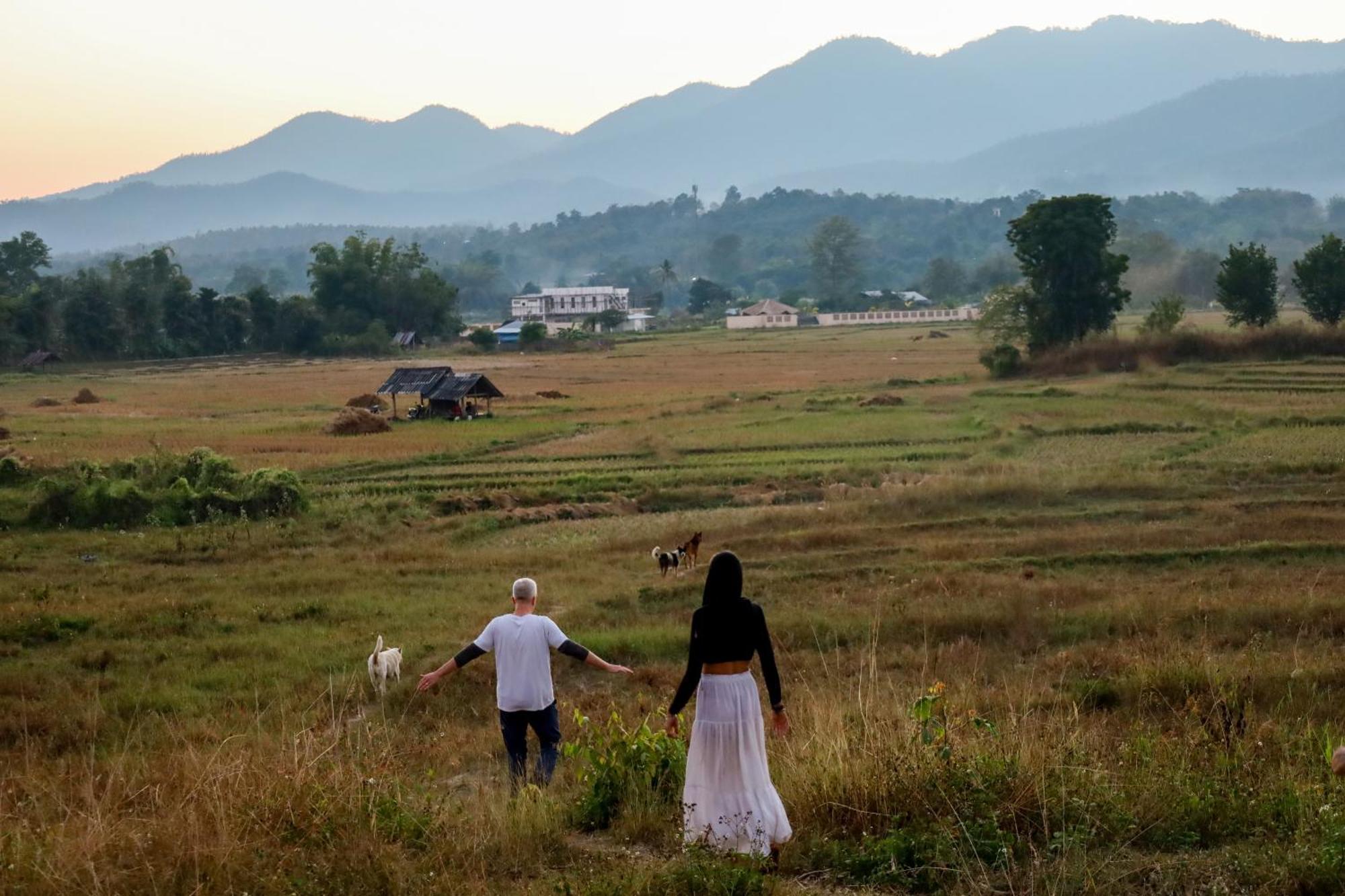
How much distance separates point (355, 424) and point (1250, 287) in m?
33.7

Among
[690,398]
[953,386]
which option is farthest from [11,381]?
[953,386]

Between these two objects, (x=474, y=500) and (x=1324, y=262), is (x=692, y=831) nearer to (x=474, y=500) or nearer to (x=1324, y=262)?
(x=474, y=500)

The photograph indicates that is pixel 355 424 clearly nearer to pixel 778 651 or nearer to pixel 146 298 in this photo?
pixel 778 651

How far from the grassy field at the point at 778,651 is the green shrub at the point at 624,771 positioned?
36 millimetres

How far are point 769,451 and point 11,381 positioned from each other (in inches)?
1838

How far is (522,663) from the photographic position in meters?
7.99

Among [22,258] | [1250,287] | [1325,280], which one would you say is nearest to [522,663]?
[1325,280]

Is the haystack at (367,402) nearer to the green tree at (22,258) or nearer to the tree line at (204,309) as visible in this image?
the tree line at (204,309)

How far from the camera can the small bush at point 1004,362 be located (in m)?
48.2

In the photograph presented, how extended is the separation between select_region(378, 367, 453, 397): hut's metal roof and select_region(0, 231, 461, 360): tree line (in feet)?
125

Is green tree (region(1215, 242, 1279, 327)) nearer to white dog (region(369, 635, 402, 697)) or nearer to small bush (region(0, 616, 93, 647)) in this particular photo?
white dog (region(369, 635, 402, 697))

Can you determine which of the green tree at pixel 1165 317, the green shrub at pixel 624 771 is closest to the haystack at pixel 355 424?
the green shrub at pixel 624 771

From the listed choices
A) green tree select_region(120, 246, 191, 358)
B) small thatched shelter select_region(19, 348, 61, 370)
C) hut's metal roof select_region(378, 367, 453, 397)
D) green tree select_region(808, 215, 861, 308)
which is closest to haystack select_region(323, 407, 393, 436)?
hut's metal roof select_region(378, 367, 453, 397)

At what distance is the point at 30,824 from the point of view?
22.1ft
